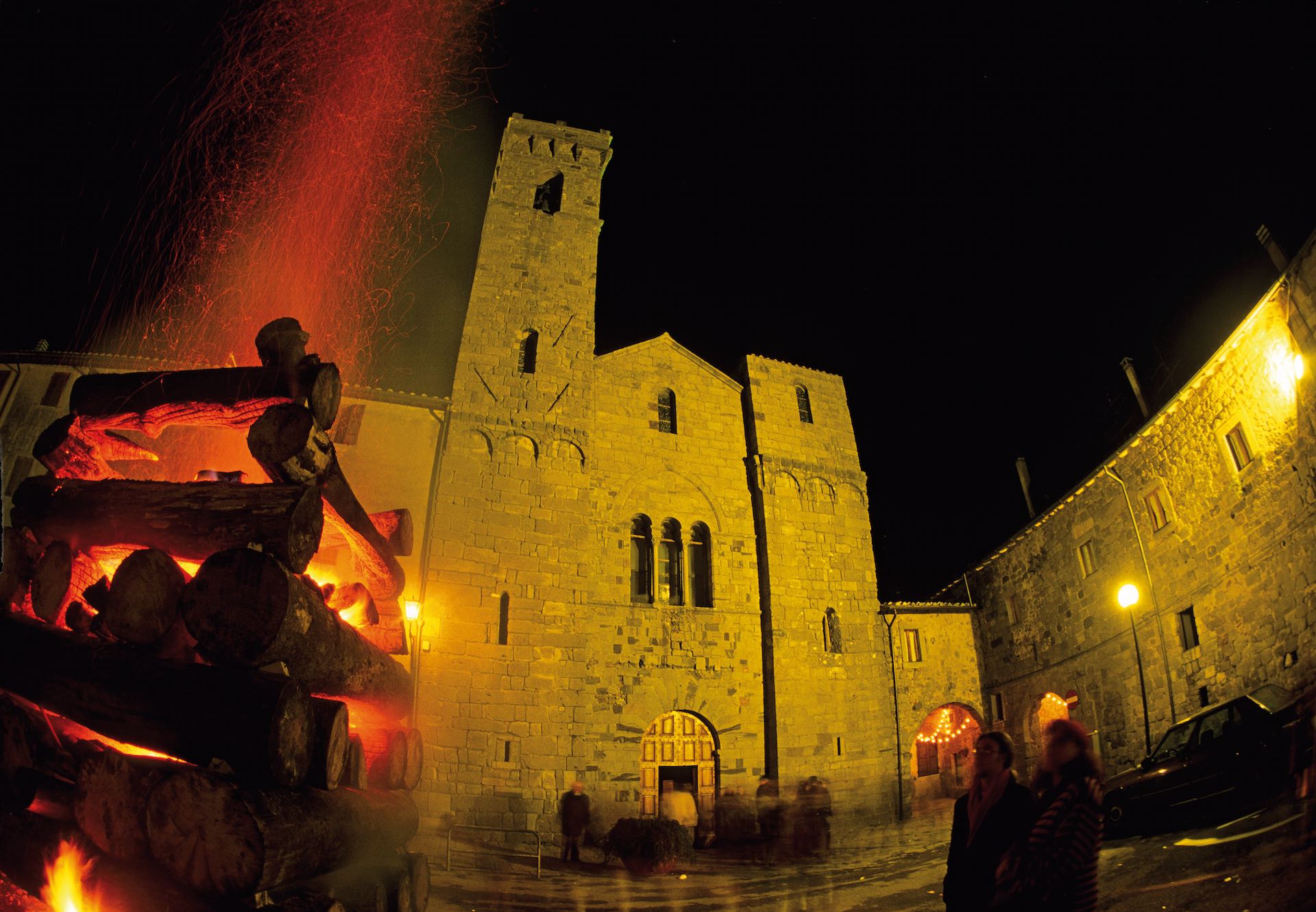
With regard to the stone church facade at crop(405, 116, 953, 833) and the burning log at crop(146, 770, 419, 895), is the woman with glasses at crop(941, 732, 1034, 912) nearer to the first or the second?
the burning log at crop(146, 770, 419, 895)

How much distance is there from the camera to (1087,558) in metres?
16.5

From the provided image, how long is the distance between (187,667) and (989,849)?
451 centimetres

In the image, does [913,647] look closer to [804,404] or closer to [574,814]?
[804,404]

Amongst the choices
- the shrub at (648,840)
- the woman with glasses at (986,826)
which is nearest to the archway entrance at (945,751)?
the shrub at (648,840)

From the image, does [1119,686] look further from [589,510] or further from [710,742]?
[589,510]

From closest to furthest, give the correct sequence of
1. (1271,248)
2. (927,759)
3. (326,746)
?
(326,746) → (1271,248) → (927,759)

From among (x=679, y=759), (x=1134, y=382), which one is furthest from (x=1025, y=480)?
(x=679, y=759)

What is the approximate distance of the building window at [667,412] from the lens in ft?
52.9

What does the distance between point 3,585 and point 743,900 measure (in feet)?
25.9

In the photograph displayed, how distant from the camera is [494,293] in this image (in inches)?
605

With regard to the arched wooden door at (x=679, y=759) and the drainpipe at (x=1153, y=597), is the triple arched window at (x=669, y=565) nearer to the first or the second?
the arched wooden door at (x=679, y=759)

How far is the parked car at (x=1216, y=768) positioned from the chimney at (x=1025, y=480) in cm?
1309

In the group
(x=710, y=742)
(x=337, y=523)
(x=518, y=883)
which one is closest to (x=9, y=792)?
(x=337, y=523)

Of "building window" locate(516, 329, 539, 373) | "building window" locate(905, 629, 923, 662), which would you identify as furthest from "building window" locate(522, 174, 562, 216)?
"building window" locate(905, 629, 923, 662)
